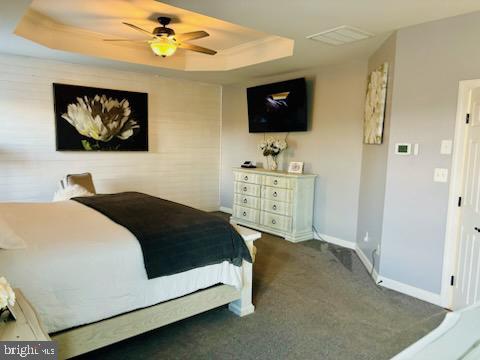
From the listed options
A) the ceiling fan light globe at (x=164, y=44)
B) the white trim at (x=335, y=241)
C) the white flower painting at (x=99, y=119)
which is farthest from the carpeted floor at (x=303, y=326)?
the white flower painting at (x=99, y=119)

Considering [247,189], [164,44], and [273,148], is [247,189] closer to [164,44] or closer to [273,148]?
[273,148]

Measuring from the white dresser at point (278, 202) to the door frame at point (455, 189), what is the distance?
209 centimetres

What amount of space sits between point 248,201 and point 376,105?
2.57 metres

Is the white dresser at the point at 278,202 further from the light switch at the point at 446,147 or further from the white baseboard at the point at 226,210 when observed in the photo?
the light switch at the point at 446,147

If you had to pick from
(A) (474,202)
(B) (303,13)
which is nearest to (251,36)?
(B) (303,13)

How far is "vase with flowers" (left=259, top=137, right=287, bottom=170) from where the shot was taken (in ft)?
17.4

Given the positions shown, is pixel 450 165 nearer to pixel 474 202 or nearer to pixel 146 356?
pixel 474 202

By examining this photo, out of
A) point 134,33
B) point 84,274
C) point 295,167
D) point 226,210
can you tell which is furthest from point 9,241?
point 226,210

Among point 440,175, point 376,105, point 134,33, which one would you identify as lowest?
point 440,175

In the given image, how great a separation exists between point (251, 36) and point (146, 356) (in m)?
3.83

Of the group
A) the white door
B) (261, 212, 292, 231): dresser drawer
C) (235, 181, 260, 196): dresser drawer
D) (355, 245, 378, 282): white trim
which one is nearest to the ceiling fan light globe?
(235, 181, 260, 196): dresser drawer

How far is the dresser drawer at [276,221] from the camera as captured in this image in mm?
4887

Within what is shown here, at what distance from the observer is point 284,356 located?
7.38 feet

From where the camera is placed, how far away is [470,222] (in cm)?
275
